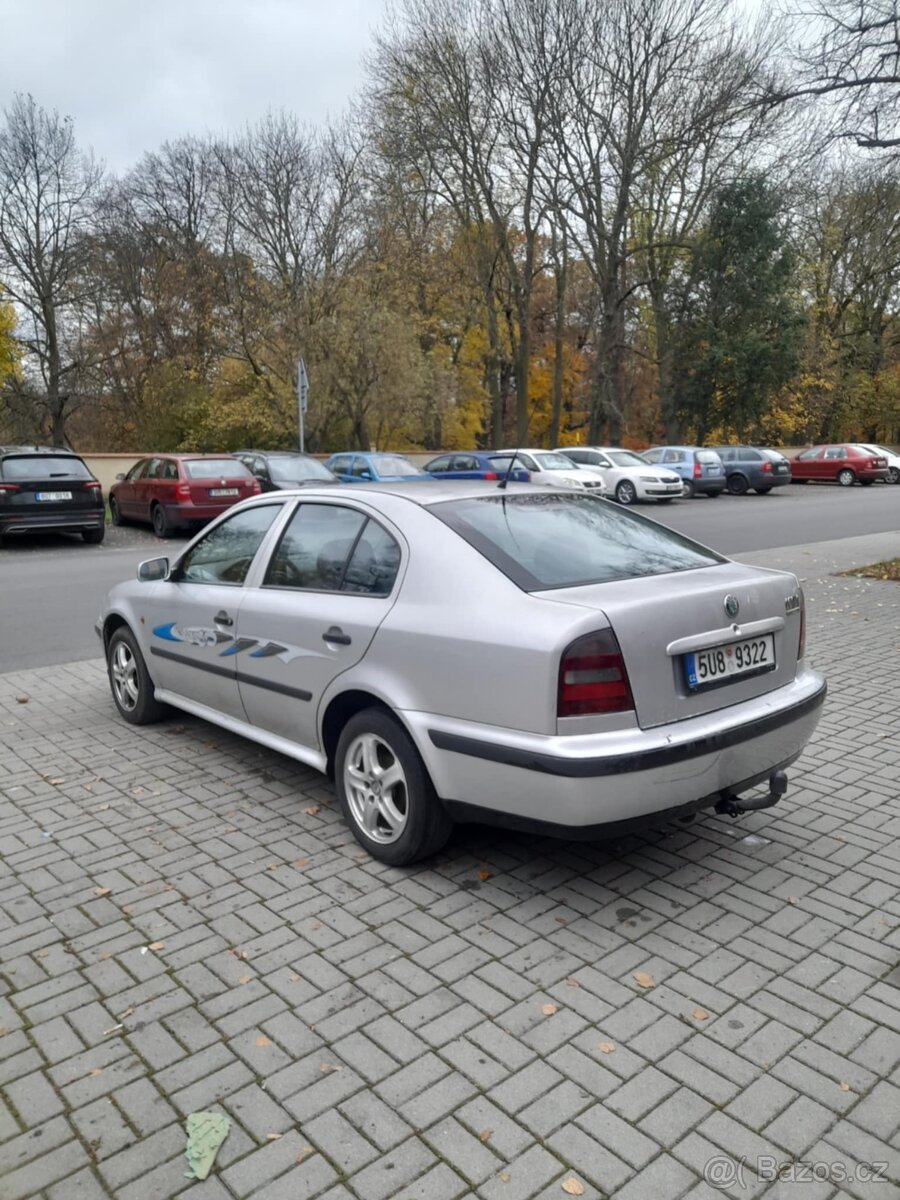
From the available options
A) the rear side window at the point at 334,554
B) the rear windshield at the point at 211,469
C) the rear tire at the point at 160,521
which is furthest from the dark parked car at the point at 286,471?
the rear side window at the point at 334,554

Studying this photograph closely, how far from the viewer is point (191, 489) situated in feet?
56.6

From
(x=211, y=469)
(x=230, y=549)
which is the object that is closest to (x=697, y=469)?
(x=211, y=469)

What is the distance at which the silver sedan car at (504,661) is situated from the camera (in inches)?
131

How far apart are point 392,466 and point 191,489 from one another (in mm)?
5456

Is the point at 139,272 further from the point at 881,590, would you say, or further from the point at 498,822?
Answer: the point at 498,822

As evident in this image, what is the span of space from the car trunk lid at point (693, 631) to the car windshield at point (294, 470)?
16056mm

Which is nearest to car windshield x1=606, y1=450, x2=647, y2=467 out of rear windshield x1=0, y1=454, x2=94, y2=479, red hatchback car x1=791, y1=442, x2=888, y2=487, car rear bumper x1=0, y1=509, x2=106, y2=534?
red hatchback car x1=791, y1=442, x2=888, y2=487

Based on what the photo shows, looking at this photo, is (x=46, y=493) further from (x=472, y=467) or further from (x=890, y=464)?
(x=890, y=464)

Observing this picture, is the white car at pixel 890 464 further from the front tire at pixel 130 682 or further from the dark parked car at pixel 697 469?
the front tire at pixel 130 682

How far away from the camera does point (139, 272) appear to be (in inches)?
1405

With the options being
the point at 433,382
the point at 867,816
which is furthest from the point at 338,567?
the point at 433,382

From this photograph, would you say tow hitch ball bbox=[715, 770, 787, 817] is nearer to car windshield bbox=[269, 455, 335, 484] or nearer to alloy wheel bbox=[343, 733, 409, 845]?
alloy wheel bbox=[343, 733, 409, 845]

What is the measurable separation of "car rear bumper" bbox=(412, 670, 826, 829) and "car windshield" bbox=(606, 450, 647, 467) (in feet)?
79.8

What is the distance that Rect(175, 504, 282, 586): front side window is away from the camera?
5.02 metres
